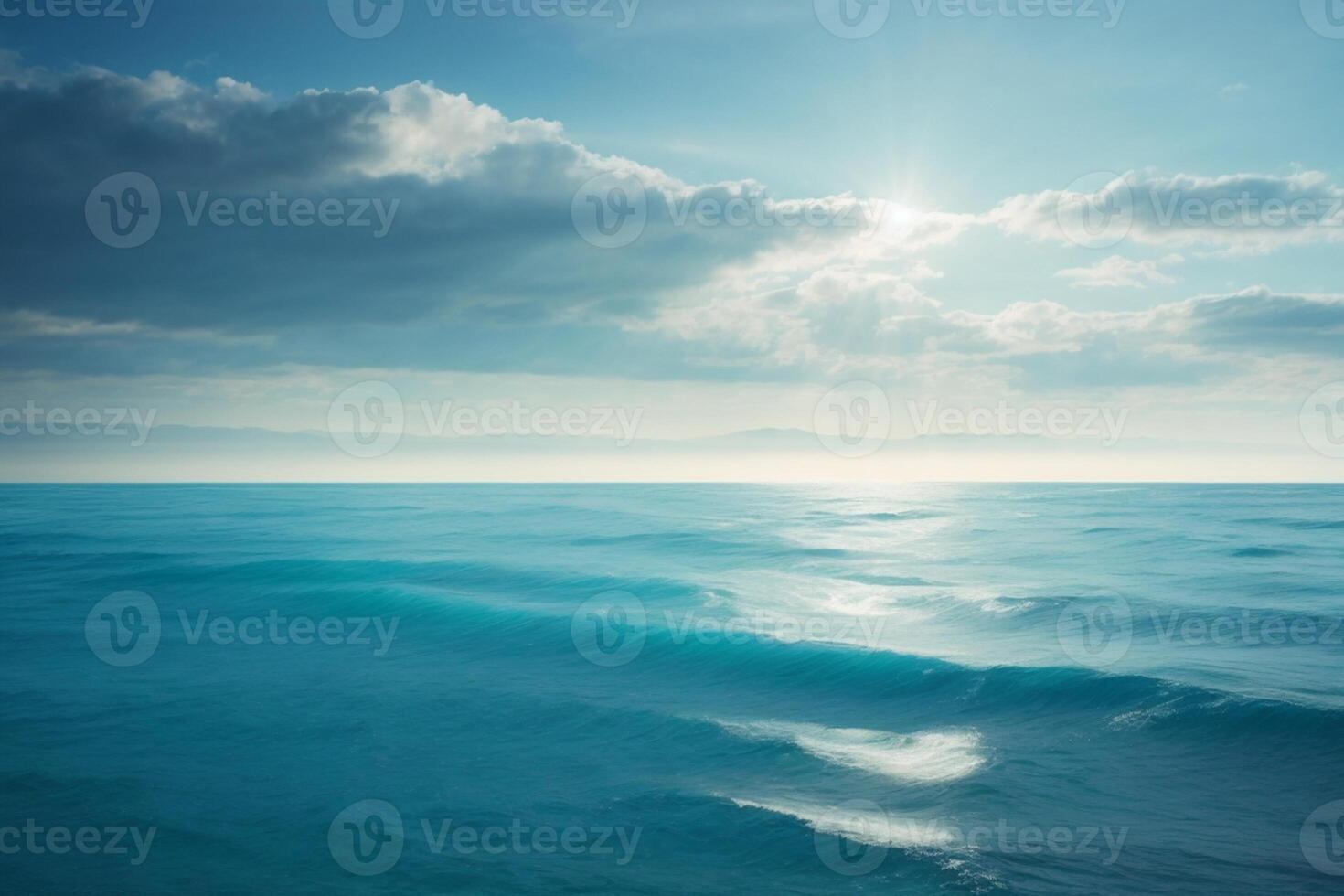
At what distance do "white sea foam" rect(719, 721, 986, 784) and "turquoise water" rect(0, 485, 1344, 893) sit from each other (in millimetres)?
83

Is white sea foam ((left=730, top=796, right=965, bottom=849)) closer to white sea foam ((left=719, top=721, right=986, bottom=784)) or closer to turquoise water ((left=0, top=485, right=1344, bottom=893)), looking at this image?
turquoise water ((left=0, top=485, right=1344, bottom=893))

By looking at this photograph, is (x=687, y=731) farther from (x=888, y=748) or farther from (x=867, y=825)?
(x=867, y=825)

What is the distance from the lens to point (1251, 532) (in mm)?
43125

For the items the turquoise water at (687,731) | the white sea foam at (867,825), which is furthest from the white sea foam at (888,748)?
the white sea foam at (867,825)

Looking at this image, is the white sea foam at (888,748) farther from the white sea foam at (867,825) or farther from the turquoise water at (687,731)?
the white sea foam at (867,825)

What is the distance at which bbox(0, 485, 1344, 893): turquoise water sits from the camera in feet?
30.0

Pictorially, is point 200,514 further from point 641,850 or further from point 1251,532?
point 1251,532

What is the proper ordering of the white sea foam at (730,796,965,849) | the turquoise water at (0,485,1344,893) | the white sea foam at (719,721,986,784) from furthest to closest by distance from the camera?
the white sea foam at (719,721,986,784)
the white sea foam at (730,796,965,849)
the turquoise water at (0,485,1344,893)

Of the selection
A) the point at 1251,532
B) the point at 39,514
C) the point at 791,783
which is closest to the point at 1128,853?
the point at 791,783

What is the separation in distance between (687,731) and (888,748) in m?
3.68

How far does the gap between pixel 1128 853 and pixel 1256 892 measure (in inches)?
48.9

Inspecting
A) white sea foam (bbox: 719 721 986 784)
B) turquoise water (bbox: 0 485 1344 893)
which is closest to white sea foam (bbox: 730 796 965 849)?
turquoise water (bbox: 0 485 1344 893)

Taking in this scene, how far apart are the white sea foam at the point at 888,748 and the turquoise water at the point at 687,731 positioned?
0.27ft

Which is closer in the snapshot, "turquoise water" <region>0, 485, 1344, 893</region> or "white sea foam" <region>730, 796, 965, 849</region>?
"turquoise water" <region>0, 485, 1344, 893</region>
